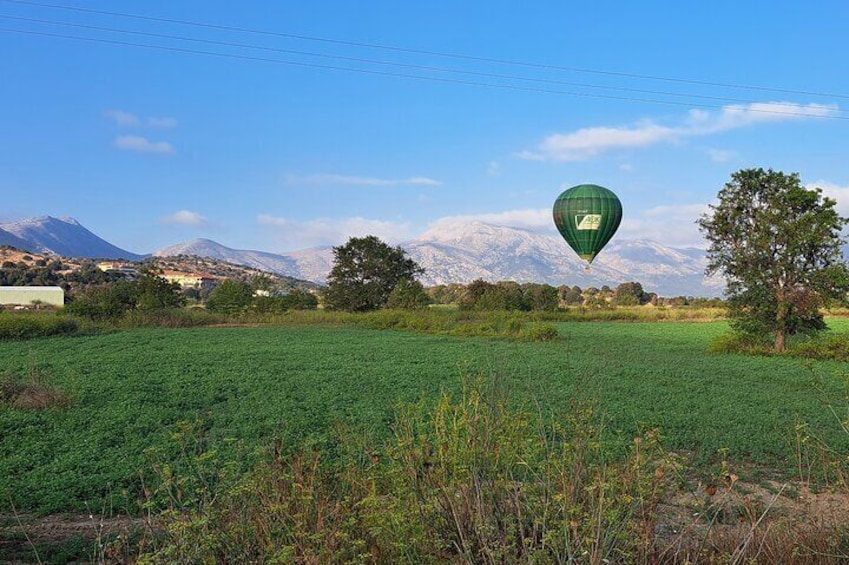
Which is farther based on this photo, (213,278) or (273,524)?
(213,278)

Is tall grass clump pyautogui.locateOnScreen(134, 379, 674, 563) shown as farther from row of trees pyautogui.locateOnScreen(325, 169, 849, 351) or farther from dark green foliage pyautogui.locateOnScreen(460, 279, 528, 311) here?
dark green foliage pyautogui.locateOnScreen(460, 279, 528, 311)

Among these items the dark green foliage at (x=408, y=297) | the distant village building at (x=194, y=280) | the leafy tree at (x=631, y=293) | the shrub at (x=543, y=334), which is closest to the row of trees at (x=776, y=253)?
the shrub at (x=543, y=334)

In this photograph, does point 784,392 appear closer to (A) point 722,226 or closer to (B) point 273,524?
(A) point 722,226

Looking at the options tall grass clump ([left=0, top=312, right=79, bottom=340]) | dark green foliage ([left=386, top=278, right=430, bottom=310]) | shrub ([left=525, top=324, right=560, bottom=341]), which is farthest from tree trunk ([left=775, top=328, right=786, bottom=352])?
tall grass clump ([left=0, top=312, right=79, bottom=340])

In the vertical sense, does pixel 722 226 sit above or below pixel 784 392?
above

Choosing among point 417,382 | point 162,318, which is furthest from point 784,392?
point 162,318

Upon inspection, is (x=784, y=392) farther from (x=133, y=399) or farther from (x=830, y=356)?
(x=133, y=399)

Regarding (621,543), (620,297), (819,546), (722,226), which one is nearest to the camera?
(621,543)

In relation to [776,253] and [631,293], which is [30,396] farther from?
[631,293]

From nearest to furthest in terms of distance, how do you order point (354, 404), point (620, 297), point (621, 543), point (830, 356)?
point (621, 543)
point (354, 404)
point (830, 356)
point (620, 297)
